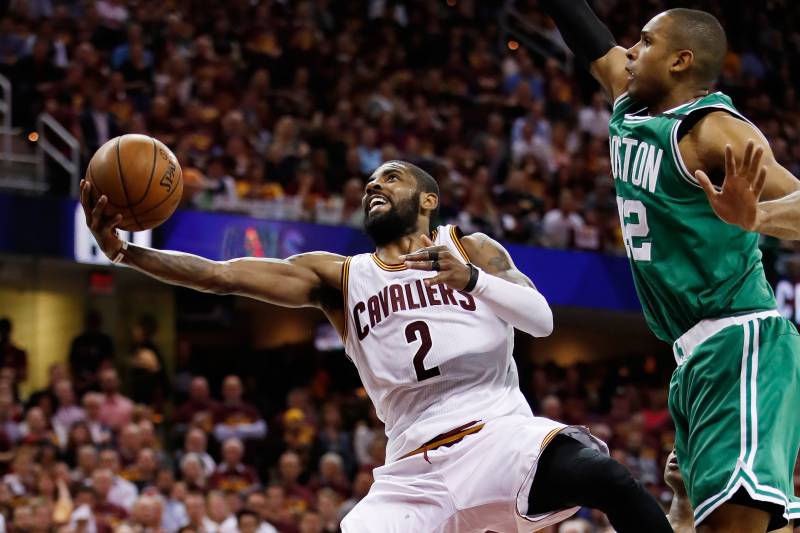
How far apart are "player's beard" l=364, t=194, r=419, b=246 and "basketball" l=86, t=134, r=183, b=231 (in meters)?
0.83

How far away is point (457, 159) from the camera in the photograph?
14.6m

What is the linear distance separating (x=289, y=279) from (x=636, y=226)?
5.27 feet

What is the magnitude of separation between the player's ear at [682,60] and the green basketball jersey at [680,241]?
0.14 m

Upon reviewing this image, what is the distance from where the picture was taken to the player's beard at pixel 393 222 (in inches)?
222

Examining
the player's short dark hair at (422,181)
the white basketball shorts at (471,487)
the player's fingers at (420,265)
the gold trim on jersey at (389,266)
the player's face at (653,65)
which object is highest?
the player's face at (653,65)

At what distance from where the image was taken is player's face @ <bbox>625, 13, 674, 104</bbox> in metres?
4.64

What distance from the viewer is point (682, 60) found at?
462 cm

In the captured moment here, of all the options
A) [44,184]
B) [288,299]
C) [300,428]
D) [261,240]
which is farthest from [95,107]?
[288,299]

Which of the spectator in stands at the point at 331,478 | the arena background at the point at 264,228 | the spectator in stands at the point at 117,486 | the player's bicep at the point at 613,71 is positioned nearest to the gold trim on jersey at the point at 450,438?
the player's bicep at the point at 613,71

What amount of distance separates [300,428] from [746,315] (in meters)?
8.13

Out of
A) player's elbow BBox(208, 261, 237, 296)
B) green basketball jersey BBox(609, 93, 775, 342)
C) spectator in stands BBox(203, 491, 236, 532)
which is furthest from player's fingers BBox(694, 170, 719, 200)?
spectator in stands BBox(203, 491, 236, 532)

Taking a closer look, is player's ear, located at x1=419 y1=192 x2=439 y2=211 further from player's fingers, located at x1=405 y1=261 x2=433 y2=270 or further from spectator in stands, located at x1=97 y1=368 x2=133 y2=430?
spectator in stands, located at x1=97 y1=368 x2=133 y2=430

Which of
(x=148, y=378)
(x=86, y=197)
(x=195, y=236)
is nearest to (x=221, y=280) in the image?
(x=86, y=197)

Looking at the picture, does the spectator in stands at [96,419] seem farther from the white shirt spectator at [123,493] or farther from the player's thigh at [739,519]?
the player's thigh at [739,519]
